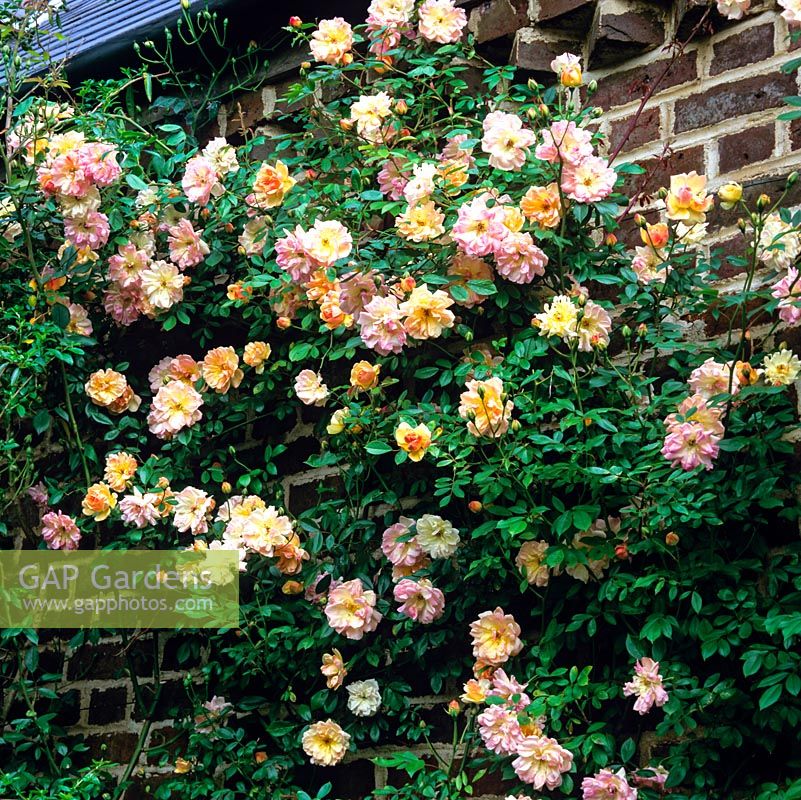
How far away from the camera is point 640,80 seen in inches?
106

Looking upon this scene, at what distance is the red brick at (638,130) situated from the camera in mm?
2665

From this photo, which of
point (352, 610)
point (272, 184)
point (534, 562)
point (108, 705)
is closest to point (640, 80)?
point (272, 184)

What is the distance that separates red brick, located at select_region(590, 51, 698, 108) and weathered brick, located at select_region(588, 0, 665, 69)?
0.17ft

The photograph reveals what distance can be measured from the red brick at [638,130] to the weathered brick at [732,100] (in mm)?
50

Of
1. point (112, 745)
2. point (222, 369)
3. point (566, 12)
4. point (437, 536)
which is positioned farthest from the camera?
point (112, 745)

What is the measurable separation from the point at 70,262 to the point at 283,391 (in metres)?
0.63

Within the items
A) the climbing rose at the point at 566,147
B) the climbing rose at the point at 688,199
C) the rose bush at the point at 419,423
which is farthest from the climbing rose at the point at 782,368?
the climbing rose at the point at 566,147

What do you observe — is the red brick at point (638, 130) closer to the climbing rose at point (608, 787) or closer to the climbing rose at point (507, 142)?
the climbing rose at point (507, 142)

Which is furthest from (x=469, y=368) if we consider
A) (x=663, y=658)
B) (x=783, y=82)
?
(x=783, y=82)

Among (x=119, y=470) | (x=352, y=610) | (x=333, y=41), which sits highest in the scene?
(x=333, y=41)

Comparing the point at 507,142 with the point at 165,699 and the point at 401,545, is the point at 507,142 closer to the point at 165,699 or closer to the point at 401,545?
the point at 401,545

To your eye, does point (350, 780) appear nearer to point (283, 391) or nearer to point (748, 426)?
point (283, 391)

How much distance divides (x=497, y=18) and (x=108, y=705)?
1.99m

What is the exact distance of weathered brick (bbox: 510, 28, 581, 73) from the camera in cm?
281
